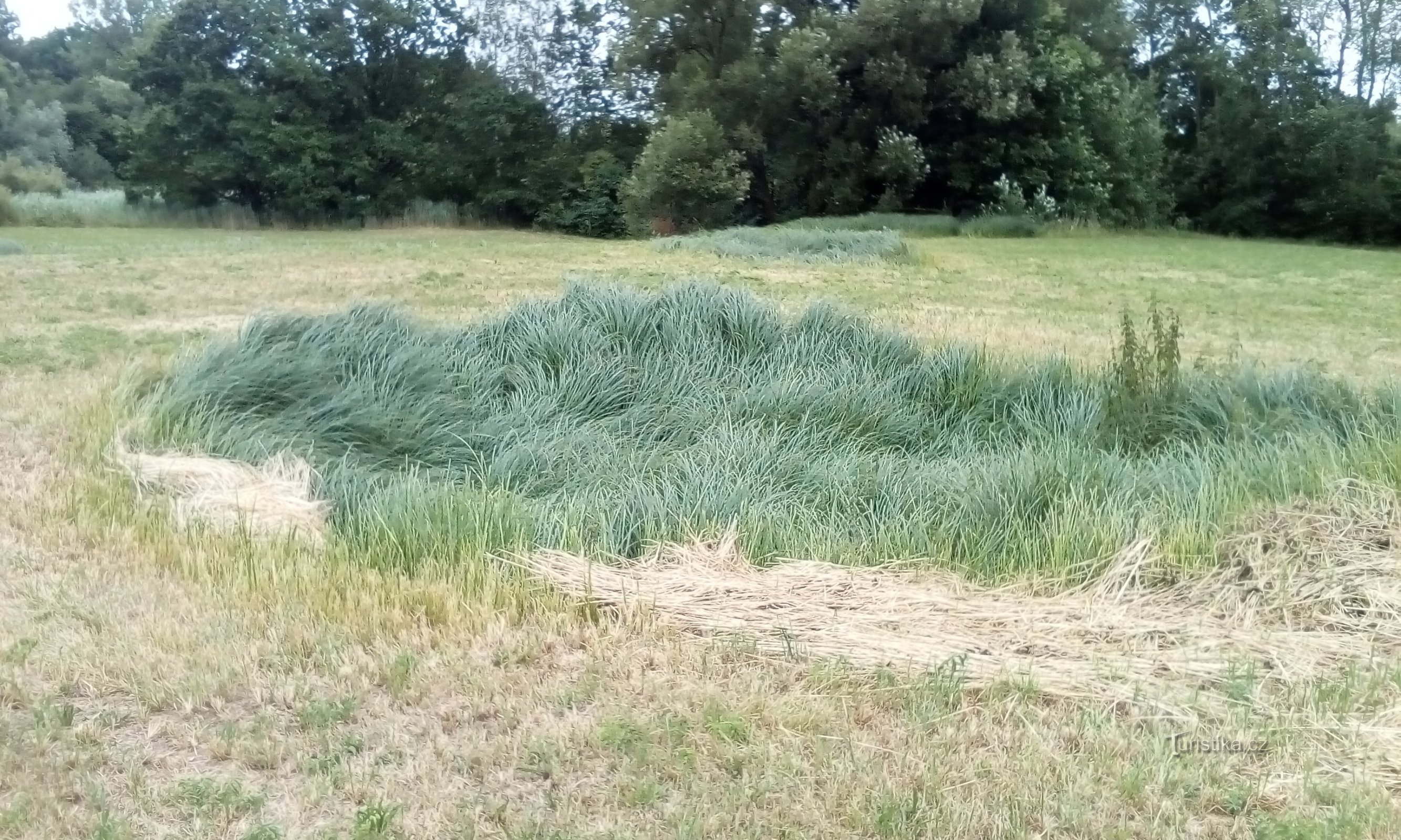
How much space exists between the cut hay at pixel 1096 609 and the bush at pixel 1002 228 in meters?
21.5

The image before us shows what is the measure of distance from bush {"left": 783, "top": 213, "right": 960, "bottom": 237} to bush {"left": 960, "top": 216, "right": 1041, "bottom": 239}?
401 millimetres

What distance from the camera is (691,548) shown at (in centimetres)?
450

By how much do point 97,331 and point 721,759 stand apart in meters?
8.05

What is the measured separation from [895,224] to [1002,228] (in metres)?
2.46

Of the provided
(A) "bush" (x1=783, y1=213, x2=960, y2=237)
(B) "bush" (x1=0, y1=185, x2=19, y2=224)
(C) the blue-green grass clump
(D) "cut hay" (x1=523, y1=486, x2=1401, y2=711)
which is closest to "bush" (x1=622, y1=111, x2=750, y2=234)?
(A) "bush" (x1=783, y1=213, x2=960, y2=237)

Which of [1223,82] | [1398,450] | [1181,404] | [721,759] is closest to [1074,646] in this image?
[721,759]

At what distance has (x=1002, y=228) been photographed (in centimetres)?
2573

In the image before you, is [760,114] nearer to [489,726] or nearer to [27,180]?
[27,180]

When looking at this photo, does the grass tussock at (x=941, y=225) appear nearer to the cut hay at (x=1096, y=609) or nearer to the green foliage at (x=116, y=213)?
the green foliage at (x=116, y=213)

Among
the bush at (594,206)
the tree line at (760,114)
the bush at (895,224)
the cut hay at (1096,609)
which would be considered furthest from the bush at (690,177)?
the cut hay at (1096,609)

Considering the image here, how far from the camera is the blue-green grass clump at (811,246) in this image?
16.6 meters

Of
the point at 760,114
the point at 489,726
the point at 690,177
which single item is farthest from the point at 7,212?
the point at 489,726

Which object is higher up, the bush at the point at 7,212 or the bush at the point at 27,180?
the bush at the point at 27,180

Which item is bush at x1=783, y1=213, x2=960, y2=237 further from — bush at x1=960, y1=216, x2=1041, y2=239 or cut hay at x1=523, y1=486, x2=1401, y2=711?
cut hay at x1=523, y1=486, x2=1401, y2=711
